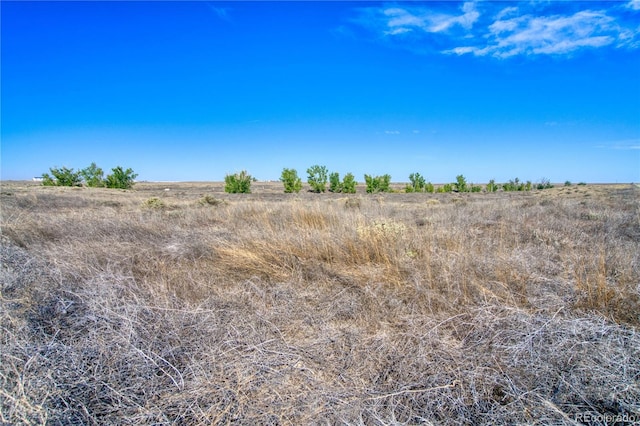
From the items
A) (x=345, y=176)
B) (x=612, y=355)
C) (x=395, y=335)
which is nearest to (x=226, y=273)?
(x=395, y=335)

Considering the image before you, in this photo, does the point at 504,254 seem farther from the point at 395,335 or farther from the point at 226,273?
the point at 226,273

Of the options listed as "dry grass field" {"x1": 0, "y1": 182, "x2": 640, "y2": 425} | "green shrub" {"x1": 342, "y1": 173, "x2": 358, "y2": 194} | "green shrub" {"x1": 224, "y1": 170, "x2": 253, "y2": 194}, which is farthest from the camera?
"green shrub" {"x1": 342, "y1": 173, "x2": 358, "y2": 194}

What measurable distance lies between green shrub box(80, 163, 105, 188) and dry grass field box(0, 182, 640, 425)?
46629 mm

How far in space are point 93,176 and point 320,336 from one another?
51597 millimetres

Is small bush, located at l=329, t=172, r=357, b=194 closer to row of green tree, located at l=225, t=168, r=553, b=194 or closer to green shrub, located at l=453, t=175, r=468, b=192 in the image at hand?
row of green tree, located at l=225, t=168, r=553, b=194

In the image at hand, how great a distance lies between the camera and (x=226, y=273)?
352 centimetres

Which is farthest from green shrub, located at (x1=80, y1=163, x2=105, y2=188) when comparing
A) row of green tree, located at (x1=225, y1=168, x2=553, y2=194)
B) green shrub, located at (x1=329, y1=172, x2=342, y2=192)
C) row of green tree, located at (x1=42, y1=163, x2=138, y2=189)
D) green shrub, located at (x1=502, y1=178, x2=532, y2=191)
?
green shrub, located at (x1=502, y1=178, x2=532, y2=191)

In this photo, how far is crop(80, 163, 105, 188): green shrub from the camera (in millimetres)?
41312

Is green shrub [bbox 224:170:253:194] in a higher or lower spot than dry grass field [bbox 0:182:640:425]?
higher

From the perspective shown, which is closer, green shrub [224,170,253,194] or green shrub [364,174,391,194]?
green shrub [224,170,253,194]

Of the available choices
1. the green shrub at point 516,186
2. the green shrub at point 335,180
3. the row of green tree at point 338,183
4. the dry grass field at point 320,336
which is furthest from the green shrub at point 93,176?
the green shrub at point 516,186

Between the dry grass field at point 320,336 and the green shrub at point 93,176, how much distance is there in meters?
Result: 46.6

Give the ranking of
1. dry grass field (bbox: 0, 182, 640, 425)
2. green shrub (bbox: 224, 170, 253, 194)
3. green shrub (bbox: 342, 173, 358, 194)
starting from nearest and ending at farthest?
dry grass field (bbox: 0, 182, 640, 425), green shrub (bbox: 224, 170, 253, 194), green shrub (bbox: 342, 173, 358, 194)

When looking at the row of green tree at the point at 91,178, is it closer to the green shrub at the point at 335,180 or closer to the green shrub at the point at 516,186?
the green shrub at the point at 335,180
